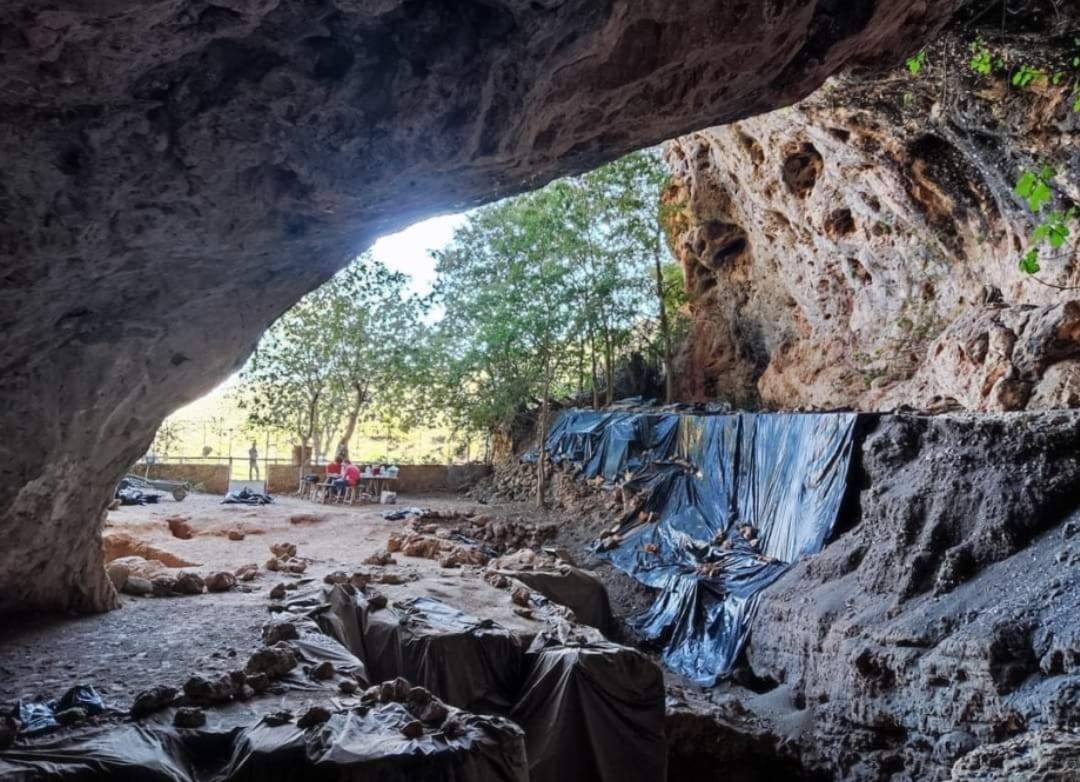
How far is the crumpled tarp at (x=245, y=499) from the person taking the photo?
13.7m

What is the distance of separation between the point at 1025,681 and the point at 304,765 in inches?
175

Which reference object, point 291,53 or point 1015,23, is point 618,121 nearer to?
point 291,53

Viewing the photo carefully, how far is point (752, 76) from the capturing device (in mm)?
3926

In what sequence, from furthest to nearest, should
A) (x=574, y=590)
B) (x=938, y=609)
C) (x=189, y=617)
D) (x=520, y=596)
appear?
(x=574, y=590)
(x=520, y=596)
(x=938, y=609)
(x=189, y=617)

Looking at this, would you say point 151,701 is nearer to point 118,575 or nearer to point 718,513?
point 118,575

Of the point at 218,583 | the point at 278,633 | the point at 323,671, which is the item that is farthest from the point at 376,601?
the point at 323,671

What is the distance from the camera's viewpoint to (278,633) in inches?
187

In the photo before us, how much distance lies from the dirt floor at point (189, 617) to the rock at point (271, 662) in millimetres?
290

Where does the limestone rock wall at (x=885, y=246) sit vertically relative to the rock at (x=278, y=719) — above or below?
above

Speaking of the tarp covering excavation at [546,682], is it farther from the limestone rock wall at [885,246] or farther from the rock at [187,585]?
the limestone rock wall at [885,246]

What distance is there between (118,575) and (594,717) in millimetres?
4151

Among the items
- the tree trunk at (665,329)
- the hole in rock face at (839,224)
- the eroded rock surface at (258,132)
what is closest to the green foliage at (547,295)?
the tree trunk at (665,329)

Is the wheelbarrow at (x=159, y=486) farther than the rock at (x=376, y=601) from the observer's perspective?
Yes

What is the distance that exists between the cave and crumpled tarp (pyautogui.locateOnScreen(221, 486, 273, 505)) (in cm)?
807
